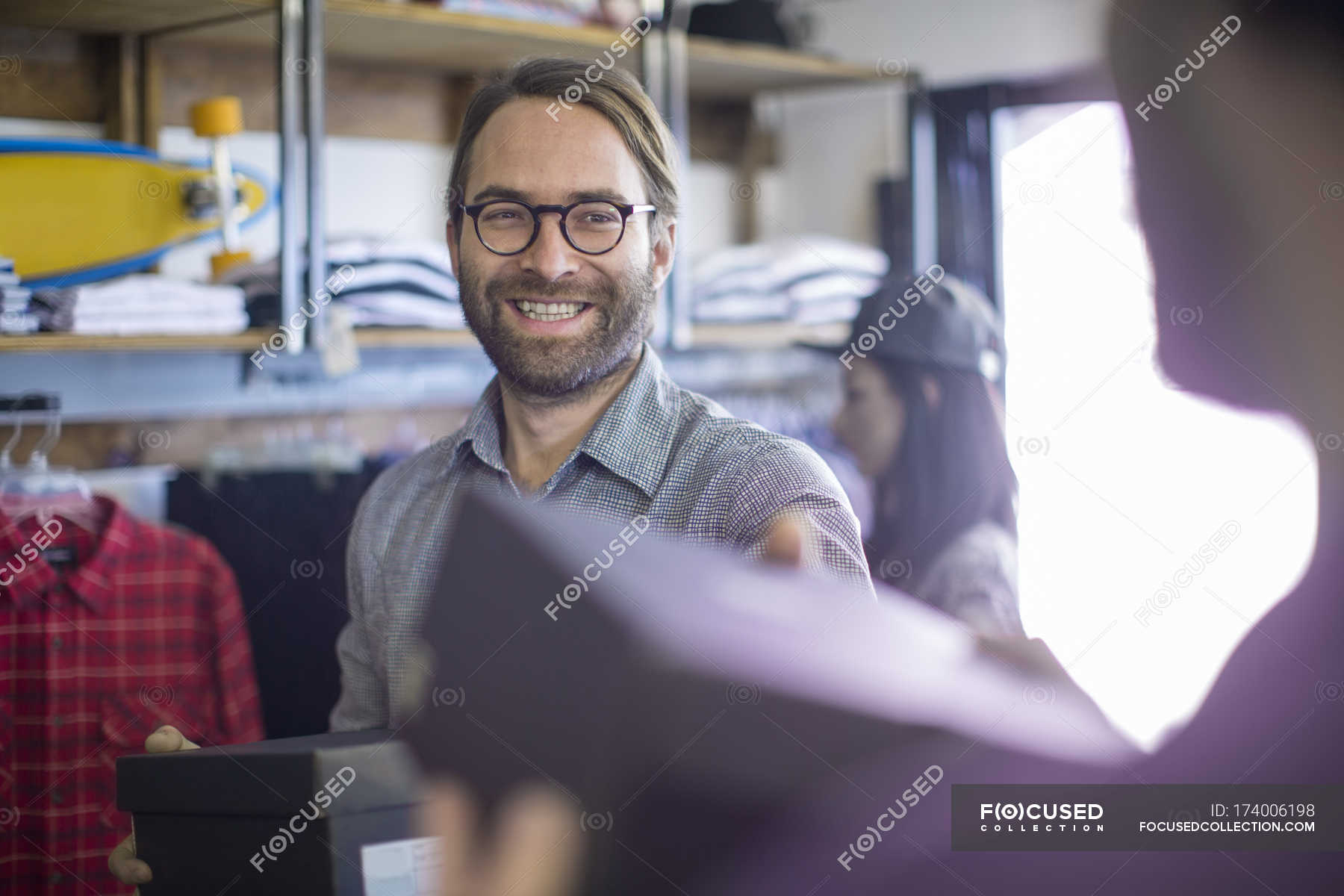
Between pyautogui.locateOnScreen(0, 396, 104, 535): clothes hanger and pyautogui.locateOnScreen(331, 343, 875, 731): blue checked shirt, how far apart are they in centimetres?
48

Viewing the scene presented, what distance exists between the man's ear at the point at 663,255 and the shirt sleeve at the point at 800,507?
277mm

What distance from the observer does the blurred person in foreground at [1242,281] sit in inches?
20.4

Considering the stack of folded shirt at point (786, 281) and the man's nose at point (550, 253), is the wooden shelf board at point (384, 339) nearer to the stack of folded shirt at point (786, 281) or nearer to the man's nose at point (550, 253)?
the stack of folded shirt at point (786, 281)

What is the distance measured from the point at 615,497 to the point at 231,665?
754mm

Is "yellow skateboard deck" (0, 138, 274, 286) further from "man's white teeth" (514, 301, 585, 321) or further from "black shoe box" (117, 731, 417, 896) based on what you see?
"black shoe box" (117, 731, 417, 896)

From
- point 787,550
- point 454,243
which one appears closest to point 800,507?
point 787,550

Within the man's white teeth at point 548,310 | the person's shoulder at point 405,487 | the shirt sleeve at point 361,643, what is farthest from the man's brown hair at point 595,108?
the shirt sleeve at point 361,643

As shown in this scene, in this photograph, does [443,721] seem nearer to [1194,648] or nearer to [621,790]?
[621,790]

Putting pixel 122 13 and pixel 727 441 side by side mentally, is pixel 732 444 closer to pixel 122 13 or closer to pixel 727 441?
pixel 727 441

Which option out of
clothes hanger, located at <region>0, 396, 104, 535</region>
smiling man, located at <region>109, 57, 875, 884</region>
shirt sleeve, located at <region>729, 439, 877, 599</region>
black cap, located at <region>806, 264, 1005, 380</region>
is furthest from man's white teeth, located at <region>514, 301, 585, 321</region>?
black cap, located at <region>806, 264, 1005, 380</region>

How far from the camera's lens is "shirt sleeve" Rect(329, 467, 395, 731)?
47.1 inches

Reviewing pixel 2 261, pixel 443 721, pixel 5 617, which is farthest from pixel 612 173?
pixel 5 617

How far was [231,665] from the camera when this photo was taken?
150 cm

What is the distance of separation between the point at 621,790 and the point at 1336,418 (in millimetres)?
388
